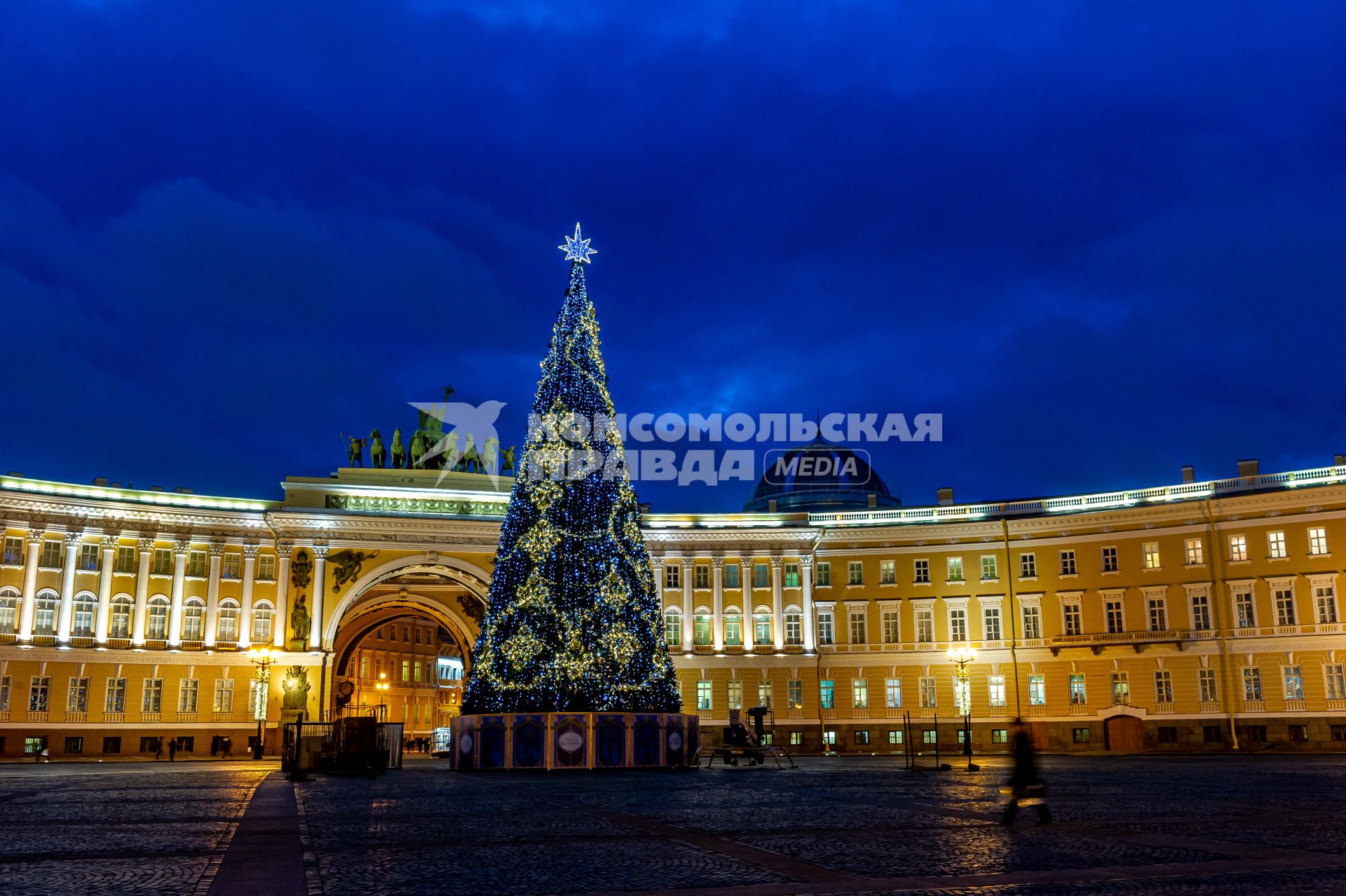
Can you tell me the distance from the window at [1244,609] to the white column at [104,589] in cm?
5615

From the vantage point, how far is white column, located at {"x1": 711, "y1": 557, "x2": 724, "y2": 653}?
70.0m

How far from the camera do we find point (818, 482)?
313 ft

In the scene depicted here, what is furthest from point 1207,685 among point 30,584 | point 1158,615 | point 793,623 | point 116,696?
point 30,584

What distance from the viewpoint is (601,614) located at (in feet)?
133

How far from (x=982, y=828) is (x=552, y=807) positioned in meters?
8.26

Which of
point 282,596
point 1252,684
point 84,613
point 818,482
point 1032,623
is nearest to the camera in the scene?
point 1252,684

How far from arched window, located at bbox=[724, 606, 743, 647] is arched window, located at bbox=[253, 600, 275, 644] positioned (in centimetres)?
2504

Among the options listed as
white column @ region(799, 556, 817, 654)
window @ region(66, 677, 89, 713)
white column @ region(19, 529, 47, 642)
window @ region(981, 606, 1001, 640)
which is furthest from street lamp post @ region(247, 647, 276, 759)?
window @ region(981, 606, 1001, 640)

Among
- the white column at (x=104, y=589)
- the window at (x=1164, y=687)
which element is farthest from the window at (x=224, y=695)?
Result: the window at (x=1164, y=687)

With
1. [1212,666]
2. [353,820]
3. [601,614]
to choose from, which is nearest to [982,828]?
[353,820]

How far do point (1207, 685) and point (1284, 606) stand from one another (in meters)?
5.30

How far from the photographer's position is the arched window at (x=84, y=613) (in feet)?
202

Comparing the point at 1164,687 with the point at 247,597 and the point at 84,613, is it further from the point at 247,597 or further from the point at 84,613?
the point at 84,613

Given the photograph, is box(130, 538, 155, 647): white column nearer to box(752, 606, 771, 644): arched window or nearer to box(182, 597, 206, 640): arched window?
box(182, 597, 206, 640): arched window
